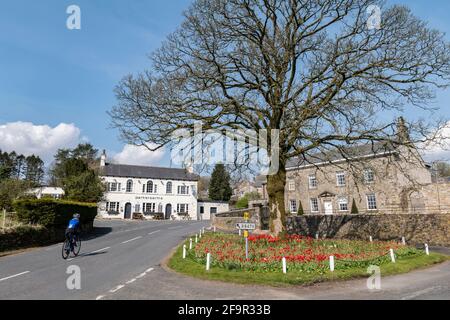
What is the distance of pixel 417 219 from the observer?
23250 millimetres

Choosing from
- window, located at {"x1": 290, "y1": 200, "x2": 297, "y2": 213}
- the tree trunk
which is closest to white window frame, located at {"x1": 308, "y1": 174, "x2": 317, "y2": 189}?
window, located at {"x1": 290, "y1": 200, "x2": 297, "y2": 213}

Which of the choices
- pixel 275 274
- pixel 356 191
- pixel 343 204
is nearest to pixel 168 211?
pixel 343 204

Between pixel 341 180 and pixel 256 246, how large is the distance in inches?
1180

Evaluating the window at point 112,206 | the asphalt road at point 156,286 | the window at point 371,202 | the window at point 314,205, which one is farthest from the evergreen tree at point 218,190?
the asphalt road at point 156,286

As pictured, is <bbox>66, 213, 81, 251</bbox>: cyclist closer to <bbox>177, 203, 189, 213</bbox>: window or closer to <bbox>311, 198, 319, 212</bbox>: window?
<bbox>311, 198, 319, 212</bbox>: window

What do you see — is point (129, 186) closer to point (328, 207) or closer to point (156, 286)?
point (328, 207)

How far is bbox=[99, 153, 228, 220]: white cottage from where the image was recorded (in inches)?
2279

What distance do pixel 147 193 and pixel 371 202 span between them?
3935 cm

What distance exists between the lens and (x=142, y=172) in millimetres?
62562

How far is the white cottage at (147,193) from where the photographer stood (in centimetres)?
5788

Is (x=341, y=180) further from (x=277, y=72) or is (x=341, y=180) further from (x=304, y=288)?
(x=304, y=288)

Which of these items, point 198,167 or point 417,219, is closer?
point 198,167

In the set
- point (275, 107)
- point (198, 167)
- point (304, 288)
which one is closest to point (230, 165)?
point (198, 167)

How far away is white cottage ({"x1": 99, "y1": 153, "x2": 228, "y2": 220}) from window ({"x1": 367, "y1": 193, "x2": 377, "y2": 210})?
104 ft
